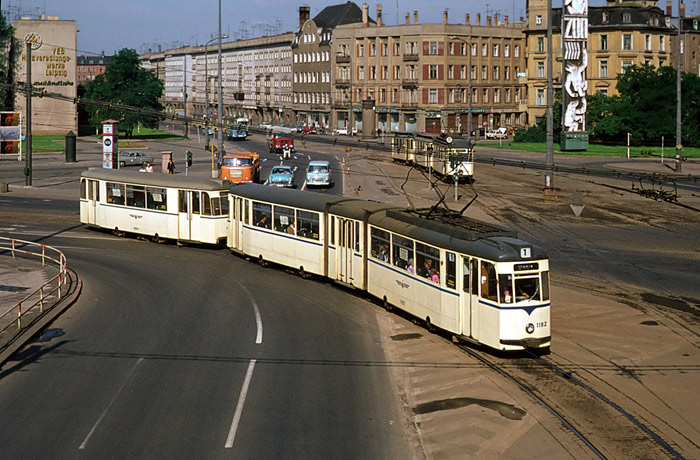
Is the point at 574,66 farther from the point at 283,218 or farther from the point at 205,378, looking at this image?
the point at 205,378

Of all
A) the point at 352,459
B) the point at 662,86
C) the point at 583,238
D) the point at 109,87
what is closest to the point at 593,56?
the point at 662,86

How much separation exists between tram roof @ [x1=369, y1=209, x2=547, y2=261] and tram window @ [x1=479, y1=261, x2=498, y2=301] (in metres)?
0.21

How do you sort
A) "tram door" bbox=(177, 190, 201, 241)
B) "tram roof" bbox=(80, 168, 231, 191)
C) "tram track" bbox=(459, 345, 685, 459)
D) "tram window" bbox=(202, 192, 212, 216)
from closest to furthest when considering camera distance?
"tram track" bbox=(459, 345, 685, 459) → "tram roof" bbox=(80, 168, 231, 191) → "tram window" bbox=(202, 192, 212, 216) → "tram door" bbox=(177, 190, 201, 241)

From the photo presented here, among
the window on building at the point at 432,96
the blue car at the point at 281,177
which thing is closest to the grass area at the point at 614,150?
the window on building at the point at 432,96

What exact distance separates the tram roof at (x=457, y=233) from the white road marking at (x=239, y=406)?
→ 4.98 m

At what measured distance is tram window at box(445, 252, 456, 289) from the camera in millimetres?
19752

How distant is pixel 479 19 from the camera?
4956 inches

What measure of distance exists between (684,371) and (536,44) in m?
96.1

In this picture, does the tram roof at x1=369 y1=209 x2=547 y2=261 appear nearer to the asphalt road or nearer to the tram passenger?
the asphalt road

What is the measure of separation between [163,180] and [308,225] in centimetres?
958

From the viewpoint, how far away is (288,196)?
29.2 metres

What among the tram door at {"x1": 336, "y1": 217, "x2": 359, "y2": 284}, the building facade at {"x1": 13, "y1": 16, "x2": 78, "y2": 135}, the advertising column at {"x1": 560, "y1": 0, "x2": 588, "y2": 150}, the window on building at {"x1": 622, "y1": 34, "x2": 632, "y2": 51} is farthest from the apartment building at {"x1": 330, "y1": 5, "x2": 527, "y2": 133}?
the tram door at {"x1": 336, "y1": 217, "x2": 359, "y2": 284}

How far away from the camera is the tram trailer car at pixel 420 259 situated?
18.5 meters

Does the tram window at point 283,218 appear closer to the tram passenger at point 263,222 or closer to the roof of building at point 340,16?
the tram passenger at point 263,222
